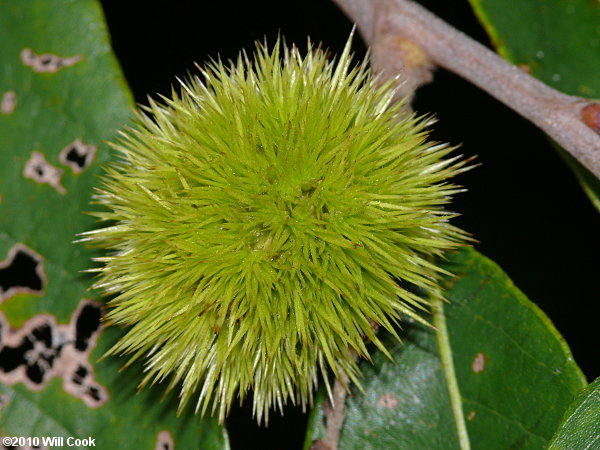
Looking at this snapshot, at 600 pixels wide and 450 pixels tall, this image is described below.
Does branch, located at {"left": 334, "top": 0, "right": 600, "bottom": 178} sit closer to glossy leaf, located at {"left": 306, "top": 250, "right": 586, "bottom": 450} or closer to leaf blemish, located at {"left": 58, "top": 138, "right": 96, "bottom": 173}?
glossy leaf, located at {"left": 306, "top": 250, "right": 586, "bottom": 450}

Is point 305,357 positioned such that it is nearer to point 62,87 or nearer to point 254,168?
point 254,168

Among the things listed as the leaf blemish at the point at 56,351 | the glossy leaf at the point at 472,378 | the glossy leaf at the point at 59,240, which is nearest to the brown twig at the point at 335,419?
the glossy leaf at the point at 472,378

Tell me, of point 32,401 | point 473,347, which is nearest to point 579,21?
point 473,347

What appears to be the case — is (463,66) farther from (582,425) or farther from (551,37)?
(582,425)

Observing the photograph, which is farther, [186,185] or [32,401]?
[32,401]

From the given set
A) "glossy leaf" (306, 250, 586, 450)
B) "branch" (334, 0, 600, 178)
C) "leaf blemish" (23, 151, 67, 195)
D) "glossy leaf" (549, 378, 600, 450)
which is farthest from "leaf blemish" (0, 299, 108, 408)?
"glossy leaf" (549, 378, 600, 450)

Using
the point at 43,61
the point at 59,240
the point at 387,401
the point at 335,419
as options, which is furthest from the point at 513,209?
the point at 43,61
